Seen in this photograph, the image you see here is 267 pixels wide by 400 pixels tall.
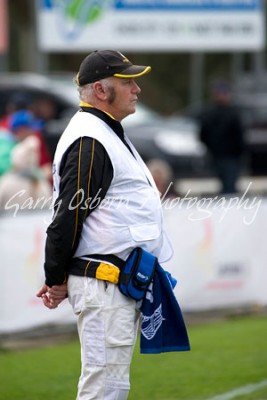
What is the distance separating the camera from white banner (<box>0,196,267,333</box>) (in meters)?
9.71

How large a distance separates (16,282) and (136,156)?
4.49m

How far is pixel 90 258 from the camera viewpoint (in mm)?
5223

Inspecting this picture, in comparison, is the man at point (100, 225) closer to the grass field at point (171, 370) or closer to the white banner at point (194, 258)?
the grass field at point (171, 370)

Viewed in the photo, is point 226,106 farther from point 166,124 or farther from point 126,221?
point 126,221

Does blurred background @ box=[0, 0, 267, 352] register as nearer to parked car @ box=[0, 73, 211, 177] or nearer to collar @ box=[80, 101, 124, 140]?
parked car @ box=[0, 73, 211, 177]

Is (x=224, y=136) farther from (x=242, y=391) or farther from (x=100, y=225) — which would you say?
(x=100, y=225)

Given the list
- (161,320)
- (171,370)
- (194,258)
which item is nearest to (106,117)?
(161,320)

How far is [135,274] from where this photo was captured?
5203mm

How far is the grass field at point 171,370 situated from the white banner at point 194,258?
16.6 inches

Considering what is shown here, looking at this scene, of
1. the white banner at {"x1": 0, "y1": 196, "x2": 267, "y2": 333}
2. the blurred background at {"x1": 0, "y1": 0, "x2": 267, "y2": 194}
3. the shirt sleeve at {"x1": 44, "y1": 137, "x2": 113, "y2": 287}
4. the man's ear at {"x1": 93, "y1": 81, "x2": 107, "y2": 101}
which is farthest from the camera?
the blurred background at {"x1": 0, "y1": 0, "x2": 267, "y2": 194}

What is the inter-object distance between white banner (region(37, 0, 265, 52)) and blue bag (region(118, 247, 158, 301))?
902 centimetres

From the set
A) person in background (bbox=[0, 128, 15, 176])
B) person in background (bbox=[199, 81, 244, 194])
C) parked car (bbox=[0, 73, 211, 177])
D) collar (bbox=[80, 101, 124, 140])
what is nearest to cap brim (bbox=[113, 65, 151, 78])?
collar (bbox=[80, 101, 124, 140])

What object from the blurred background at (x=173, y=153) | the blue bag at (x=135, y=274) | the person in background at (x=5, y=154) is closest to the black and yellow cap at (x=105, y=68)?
the blue bag at (x=135, y=274)

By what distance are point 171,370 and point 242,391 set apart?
1.04 metres
